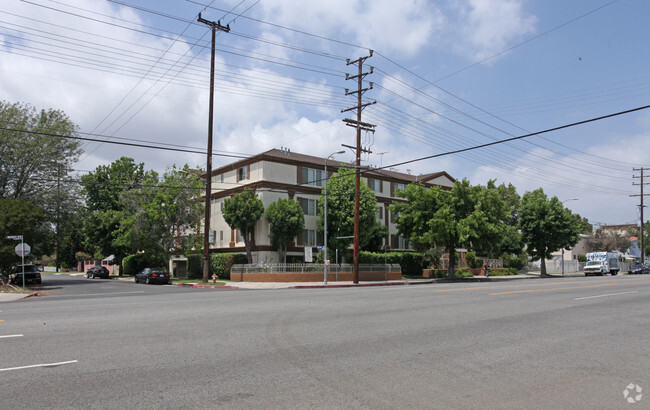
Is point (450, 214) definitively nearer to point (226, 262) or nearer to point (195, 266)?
point (226, 262)

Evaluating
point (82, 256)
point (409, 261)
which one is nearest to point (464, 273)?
point (409, 261)

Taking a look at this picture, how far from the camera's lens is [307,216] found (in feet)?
143

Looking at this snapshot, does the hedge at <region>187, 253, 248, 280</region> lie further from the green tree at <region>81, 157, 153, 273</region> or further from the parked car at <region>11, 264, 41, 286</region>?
the green tree at <region>81, 157, 153, 273</region>

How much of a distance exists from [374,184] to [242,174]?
47.5 ft

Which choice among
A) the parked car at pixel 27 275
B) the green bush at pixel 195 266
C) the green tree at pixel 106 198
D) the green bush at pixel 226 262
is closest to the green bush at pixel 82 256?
the green tree at pixel 106 198

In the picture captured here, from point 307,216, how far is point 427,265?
16336 millimetres

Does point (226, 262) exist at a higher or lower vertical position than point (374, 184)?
lower

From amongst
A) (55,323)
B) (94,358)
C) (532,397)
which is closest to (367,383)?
(532,397)

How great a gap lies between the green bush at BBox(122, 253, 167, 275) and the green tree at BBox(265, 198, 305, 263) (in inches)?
764

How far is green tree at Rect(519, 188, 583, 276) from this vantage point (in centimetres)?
5409

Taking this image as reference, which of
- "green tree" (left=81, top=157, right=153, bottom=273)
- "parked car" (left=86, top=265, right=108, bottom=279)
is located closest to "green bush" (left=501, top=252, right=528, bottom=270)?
"green tree" (left=81, top=157, right=153, bottom=273)

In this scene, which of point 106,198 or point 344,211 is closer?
point 344,211

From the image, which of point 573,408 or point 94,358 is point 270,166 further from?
point 573,408

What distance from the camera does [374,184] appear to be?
50.4 meters
